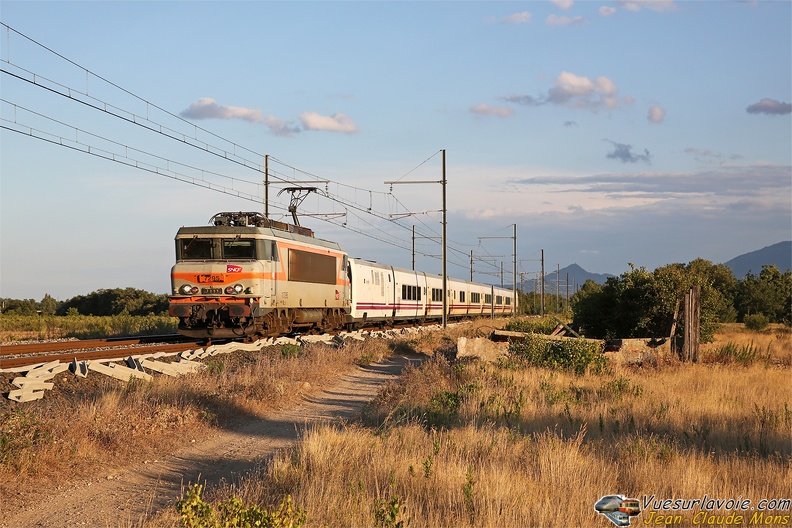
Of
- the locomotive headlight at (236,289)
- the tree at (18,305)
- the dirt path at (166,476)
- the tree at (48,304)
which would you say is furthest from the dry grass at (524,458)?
the tree at (48,304)

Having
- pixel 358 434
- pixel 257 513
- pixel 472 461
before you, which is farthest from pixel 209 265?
pixel 257 513

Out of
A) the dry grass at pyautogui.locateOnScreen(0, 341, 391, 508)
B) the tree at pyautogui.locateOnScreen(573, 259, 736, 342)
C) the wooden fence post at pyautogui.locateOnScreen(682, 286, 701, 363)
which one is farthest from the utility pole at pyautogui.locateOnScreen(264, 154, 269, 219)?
the wooden fence post at pyautogui.locateOnScreen(682, 286, 701, 363)

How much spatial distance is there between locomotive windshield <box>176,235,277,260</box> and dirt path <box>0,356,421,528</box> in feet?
34.9

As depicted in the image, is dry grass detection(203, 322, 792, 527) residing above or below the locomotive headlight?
below

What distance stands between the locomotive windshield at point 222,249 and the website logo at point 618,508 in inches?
723

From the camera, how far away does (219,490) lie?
7992 millimetres

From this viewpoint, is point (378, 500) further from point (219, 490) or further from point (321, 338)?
point (321, 338)

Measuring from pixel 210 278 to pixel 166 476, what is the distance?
51.1ft

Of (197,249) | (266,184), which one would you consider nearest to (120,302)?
(266,184)

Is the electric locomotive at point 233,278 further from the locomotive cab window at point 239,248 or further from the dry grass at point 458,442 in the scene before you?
the dry grass at point 458,442

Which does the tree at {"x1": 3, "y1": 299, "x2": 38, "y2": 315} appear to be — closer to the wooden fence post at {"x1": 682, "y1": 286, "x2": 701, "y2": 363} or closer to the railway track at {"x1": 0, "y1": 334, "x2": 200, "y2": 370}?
the railway track at {"x1": 0, "y1": 334, "x2": 200, "y2": 370}

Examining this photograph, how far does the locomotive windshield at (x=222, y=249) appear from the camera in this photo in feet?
80.9

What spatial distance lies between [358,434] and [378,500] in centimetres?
297

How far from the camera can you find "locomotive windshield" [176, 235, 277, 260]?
24656mm
